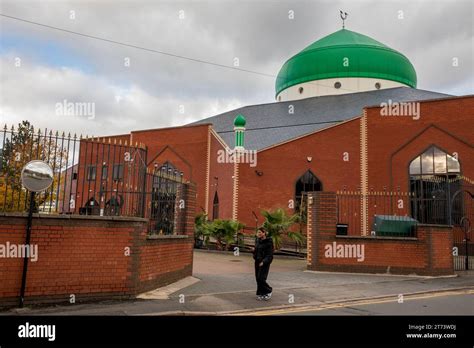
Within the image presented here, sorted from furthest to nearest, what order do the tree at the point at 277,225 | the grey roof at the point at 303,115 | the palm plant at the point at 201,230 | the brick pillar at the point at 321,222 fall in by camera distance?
1. the grey roof at the point at 303,115
2. the palm plant at the point at 201,230
3. the tree at the point at 277,225
4. the brick pillar at the point at 321,222

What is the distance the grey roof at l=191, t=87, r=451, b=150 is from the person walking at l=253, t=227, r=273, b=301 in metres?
18.1

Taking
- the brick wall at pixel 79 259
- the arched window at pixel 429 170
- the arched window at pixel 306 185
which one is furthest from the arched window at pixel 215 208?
the brick wall at pixel 79 259

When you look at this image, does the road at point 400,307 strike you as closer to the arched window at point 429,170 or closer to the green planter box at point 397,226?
the green planter box at point 397,226

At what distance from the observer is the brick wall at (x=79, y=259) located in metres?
7.70

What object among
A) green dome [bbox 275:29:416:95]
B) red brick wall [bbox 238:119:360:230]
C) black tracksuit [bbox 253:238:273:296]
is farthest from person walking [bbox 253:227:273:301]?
green dome [bbox 275:29:416:95]

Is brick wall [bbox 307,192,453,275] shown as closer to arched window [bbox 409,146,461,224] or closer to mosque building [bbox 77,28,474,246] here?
mosque building [bbox 77,28,474,246]

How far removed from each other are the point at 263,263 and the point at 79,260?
3.74 m

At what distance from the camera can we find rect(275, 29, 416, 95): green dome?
36.8 metres

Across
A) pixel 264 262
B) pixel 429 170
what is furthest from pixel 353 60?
pixel 264 262

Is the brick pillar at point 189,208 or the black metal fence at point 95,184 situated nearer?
the black metal fence at point 95,184

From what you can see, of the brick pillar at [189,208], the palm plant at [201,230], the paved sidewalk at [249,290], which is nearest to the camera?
the paved sidewalk at [249,290]

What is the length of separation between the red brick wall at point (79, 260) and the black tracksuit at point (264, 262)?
237cm

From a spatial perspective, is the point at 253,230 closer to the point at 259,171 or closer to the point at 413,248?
the point at 259,171
